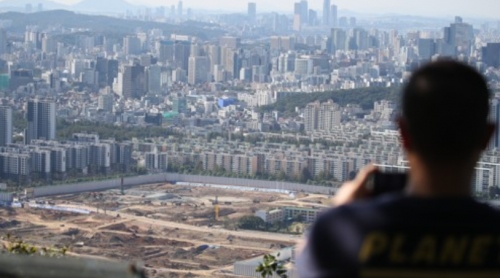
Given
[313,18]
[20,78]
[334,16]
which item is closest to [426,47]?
[20,78]

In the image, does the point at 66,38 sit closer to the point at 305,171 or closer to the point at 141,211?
the point at 305,171

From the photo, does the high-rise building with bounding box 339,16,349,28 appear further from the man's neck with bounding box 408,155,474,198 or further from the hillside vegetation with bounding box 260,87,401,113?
the man's neck with bounding box 408,155,474,198

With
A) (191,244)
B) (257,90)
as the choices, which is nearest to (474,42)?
(257,90)

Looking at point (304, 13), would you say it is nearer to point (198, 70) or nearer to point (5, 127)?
point (198, 70)

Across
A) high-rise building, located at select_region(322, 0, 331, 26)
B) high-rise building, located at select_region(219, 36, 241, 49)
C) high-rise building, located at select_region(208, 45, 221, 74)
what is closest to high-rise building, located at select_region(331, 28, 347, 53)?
high-rise building, located at select_region(219, 36, 241, 49)

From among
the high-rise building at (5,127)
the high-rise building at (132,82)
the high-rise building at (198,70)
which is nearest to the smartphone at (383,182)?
the high-rise building at (5,127)
